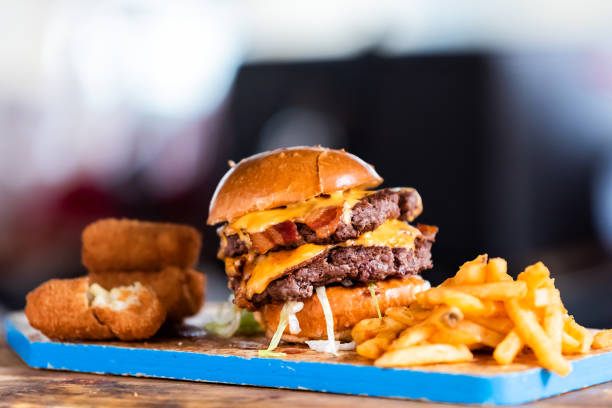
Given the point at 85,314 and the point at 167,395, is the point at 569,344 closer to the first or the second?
the point at 167,395

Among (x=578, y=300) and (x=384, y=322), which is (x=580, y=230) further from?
(x=384, y=322)

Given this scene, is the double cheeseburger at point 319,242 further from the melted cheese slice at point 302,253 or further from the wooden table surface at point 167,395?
the wooden table surface at point 167,395

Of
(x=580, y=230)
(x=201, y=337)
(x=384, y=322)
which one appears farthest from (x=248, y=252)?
(x=580, y=230)

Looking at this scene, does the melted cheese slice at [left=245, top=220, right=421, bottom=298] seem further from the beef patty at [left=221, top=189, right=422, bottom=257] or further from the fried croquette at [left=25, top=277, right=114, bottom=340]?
the fried croquette at [left=25, top=277, right=114, bottom=340]

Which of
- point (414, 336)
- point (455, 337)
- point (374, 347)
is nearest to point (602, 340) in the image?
point (455, 337)

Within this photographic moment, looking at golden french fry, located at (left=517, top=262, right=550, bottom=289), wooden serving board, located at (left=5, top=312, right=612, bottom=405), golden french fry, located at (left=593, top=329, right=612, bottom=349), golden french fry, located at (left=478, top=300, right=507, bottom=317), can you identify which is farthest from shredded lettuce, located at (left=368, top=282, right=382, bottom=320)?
golden french fry, located at (left=593, top=329, right=612, bottom=349)
